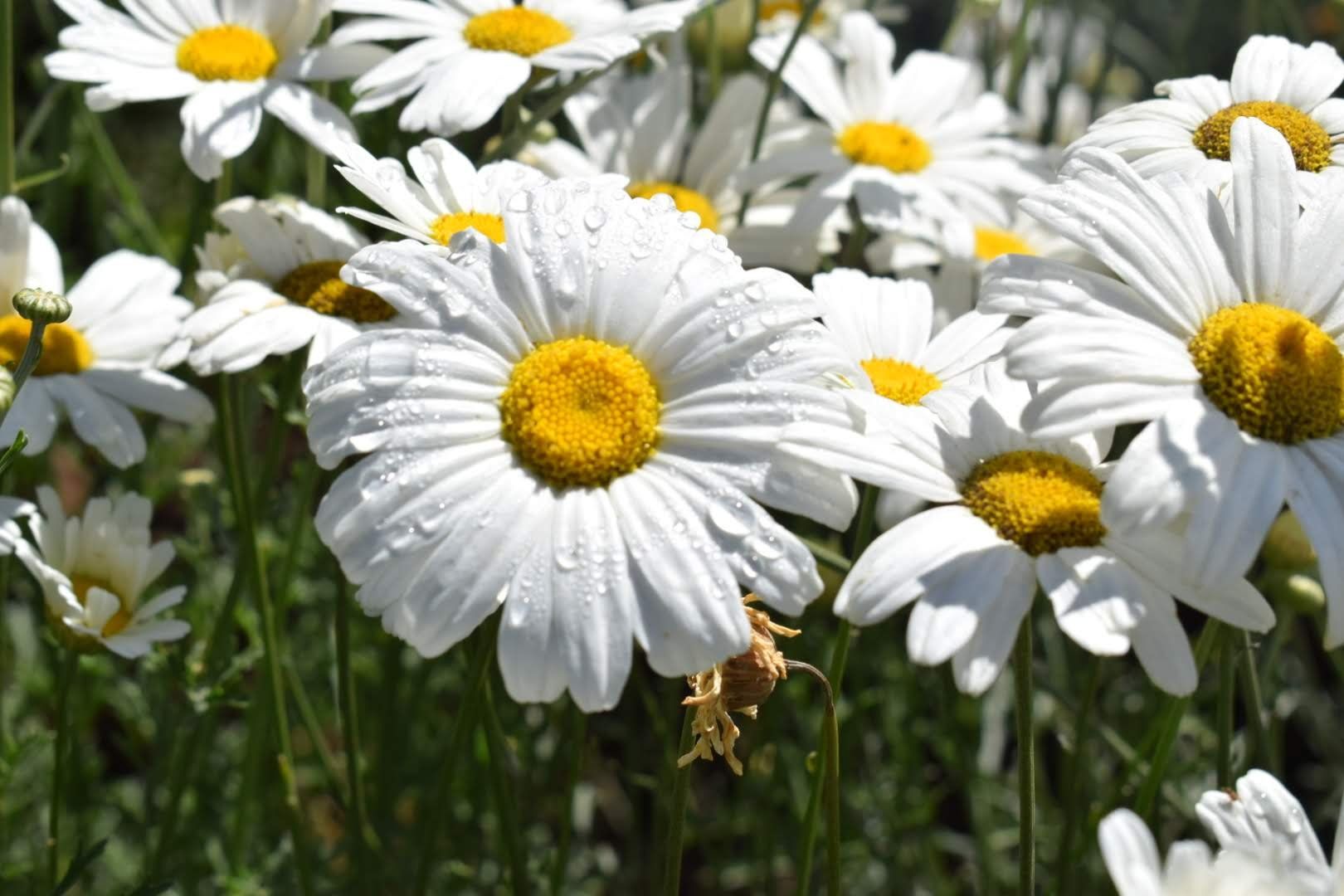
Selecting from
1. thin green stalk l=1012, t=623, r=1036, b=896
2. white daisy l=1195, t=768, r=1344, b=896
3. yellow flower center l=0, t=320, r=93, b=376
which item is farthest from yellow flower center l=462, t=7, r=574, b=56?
white daisy l=1195, t=768, r=1344, b=896

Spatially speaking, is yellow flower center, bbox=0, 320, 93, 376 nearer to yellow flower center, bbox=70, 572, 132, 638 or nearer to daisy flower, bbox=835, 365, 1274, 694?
yellow flower center, bbox=70, 572, 132, 638

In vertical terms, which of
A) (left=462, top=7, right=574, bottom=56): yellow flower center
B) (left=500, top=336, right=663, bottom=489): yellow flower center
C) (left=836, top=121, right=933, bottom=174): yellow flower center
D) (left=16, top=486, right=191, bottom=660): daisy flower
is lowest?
(left=16, top=486, right=191, bottom=660): daisy flower

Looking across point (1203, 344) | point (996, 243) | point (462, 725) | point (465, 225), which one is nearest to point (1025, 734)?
point (1203, 344)

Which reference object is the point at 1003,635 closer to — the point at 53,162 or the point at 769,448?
the point at 769,448

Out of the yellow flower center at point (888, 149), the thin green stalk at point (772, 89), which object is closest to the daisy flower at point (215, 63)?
the thin green stalk at point (772, 89)

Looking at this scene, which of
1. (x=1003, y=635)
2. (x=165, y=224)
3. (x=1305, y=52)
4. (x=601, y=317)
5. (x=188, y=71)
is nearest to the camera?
(x=1003, y=635)

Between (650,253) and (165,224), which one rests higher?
(650,253)

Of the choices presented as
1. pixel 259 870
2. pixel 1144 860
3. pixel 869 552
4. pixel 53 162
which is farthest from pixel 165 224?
pixel 1144 860
